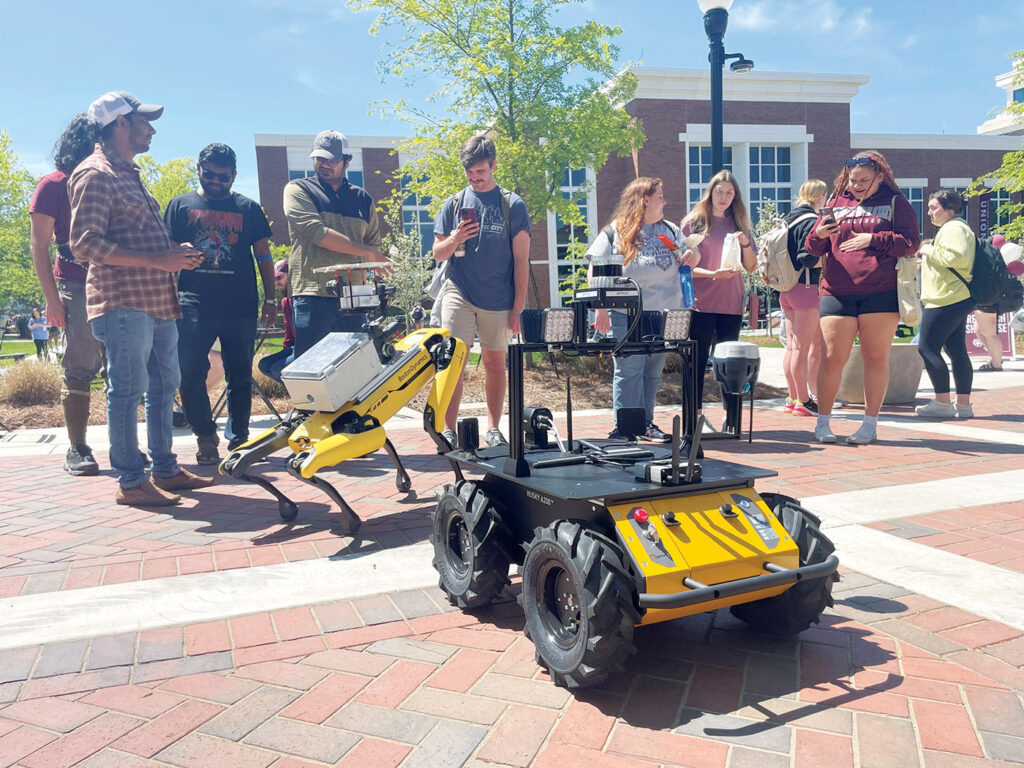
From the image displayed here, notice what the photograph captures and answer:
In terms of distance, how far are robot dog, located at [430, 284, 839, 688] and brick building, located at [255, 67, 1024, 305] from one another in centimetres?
2814

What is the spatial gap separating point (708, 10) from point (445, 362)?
18.6ft

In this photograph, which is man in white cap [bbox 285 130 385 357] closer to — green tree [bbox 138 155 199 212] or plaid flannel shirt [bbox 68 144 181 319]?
plaid flannel shirt [bbox 68 144 181 319]

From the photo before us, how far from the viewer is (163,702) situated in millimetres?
1945

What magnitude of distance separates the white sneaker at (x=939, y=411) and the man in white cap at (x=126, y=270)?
239 inches

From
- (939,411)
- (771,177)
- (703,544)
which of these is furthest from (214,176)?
(771,177)

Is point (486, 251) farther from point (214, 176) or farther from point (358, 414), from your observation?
point (214, 176)

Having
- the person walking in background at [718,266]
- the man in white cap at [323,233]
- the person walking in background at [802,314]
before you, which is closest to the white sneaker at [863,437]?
the person walking in background at [802,314]

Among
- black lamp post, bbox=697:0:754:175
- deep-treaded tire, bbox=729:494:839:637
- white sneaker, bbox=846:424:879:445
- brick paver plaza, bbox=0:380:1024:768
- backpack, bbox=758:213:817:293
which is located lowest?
brick paver plaza, bbox=0:380:1024:768

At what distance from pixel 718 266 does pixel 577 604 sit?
3963mm

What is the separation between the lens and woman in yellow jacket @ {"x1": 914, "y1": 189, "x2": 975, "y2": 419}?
638cm

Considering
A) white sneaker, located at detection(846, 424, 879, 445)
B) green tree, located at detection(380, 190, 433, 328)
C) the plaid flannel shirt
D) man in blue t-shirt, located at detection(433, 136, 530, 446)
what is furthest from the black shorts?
green tree, located at detection(380, 190, 433, 328)

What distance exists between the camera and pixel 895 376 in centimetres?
723

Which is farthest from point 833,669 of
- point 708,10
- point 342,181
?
point 708,10

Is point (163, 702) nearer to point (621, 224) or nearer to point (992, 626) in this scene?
point (992, 626)
